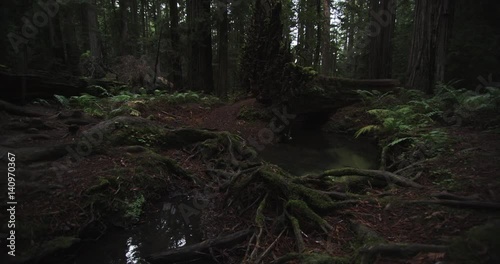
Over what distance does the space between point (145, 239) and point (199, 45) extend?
10.1m

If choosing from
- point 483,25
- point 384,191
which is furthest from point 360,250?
point 483,25

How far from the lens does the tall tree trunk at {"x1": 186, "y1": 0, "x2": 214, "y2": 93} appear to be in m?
12.6

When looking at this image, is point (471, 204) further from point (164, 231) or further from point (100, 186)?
point (100, 186)

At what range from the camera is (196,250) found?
144 inches

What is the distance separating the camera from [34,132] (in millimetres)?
6516

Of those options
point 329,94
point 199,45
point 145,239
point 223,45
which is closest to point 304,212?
point 145,239

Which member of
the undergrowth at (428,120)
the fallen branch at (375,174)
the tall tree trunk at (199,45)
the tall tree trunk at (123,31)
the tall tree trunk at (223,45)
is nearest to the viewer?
the fallen branch at (375,174)

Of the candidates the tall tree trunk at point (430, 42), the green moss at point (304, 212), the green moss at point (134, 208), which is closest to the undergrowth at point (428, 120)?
the tall tree trunk at point (430, 42)

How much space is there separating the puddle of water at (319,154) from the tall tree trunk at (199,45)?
203 inches

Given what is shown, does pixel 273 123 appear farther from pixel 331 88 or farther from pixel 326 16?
pixel 326 16

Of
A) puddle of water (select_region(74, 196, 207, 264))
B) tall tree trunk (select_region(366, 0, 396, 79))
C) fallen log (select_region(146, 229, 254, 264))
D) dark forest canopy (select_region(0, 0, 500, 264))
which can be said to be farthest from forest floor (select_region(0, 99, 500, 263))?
tall tree trunk (select_region(366, 0, 396, 79))

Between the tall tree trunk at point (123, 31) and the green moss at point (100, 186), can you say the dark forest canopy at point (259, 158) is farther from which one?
the tall tree trunk at point (123, 31)

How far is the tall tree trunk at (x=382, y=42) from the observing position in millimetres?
16562

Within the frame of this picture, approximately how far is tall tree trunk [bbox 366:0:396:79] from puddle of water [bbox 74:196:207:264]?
14.7 m
